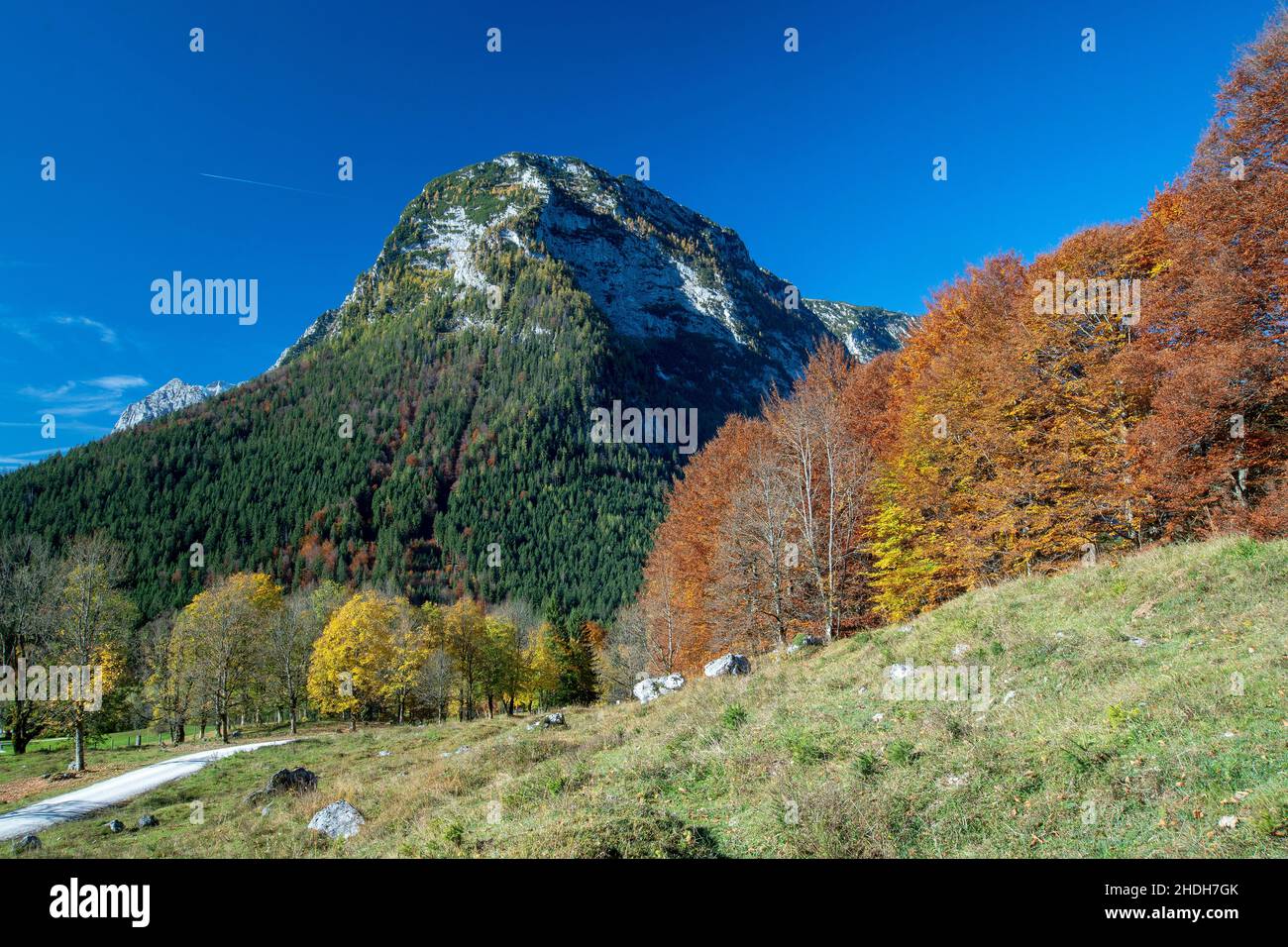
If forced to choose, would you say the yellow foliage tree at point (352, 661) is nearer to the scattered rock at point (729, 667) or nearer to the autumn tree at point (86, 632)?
the autumn tree at point (86, 632)

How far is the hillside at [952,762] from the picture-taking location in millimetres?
6816

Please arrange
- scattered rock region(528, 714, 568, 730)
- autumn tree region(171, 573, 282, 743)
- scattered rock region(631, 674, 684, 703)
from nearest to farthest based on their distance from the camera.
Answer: scattered rock region(631, 674, 684, 703)
scattered rock region(528, 714, 568, 730)
autumn tree region(171, 573, 282, 743)

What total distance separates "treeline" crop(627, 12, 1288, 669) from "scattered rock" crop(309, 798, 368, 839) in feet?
63.7

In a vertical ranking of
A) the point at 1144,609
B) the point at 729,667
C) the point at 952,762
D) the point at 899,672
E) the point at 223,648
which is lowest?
the point at 223,648

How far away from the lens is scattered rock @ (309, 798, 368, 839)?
13844mm

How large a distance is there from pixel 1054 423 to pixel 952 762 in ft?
58.7

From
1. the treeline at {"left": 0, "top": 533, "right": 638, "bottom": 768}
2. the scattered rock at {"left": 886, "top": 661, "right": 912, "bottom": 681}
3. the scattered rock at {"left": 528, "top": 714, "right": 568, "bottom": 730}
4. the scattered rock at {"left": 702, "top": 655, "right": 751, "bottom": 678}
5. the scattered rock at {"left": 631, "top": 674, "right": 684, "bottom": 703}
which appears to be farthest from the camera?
the treeline at {"left": 0, "top": 533, "right": 638, "bottom": 768}

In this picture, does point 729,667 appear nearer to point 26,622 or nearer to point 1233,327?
point 1233,327

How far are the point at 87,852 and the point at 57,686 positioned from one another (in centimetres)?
2654

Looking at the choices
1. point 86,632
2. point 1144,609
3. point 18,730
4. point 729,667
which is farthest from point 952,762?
point 18,730

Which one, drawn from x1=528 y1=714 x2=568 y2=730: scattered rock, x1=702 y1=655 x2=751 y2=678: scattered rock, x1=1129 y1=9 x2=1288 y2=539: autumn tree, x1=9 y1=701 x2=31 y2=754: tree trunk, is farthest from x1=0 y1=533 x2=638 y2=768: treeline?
x1=1129 y1=9 x2=1288 y2=539: autumn tree

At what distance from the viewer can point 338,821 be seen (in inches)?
563

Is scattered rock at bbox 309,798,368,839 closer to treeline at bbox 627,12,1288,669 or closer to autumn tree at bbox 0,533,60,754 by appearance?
treeline at bbox 627,12,1288,669

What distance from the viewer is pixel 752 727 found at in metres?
13.2
